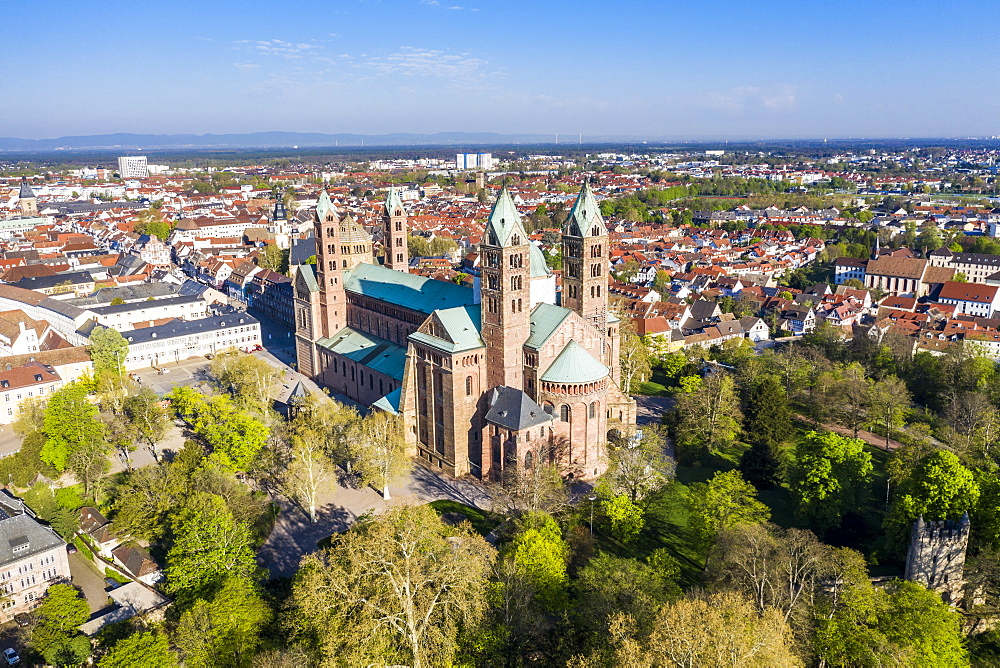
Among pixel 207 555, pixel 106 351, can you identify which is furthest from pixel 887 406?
pixel 106 351

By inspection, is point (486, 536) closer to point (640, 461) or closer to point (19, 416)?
point (640, 461)

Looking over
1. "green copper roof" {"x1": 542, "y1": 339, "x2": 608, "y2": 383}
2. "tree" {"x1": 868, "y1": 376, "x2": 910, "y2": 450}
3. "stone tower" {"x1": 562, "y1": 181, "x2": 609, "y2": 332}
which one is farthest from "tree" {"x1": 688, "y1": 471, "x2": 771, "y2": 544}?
"tree" {"x1": 868, "y1": 376, "x2": 910, "y2": 450}

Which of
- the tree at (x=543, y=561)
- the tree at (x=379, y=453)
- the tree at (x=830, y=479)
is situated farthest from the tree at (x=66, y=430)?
the tree at (x=830, y=479)

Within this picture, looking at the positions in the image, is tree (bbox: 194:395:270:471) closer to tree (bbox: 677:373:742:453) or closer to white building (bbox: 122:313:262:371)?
white building (bbox: 122:313:262:371)

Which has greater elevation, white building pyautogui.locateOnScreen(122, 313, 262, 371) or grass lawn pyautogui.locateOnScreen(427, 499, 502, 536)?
white building pyautogui.locateOnScreen(122, 313, 262, 371)

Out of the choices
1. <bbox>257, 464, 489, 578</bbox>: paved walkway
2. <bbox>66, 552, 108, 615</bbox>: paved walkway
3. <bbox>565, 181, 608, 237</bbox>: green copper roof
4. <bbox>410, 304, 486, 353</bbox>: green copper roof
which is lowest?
<bbox>66, 552, 108, 615</bbox>: paved walkway

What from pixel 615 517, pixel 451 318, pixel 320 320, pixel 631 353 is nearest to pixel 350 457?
pixel 451 318
